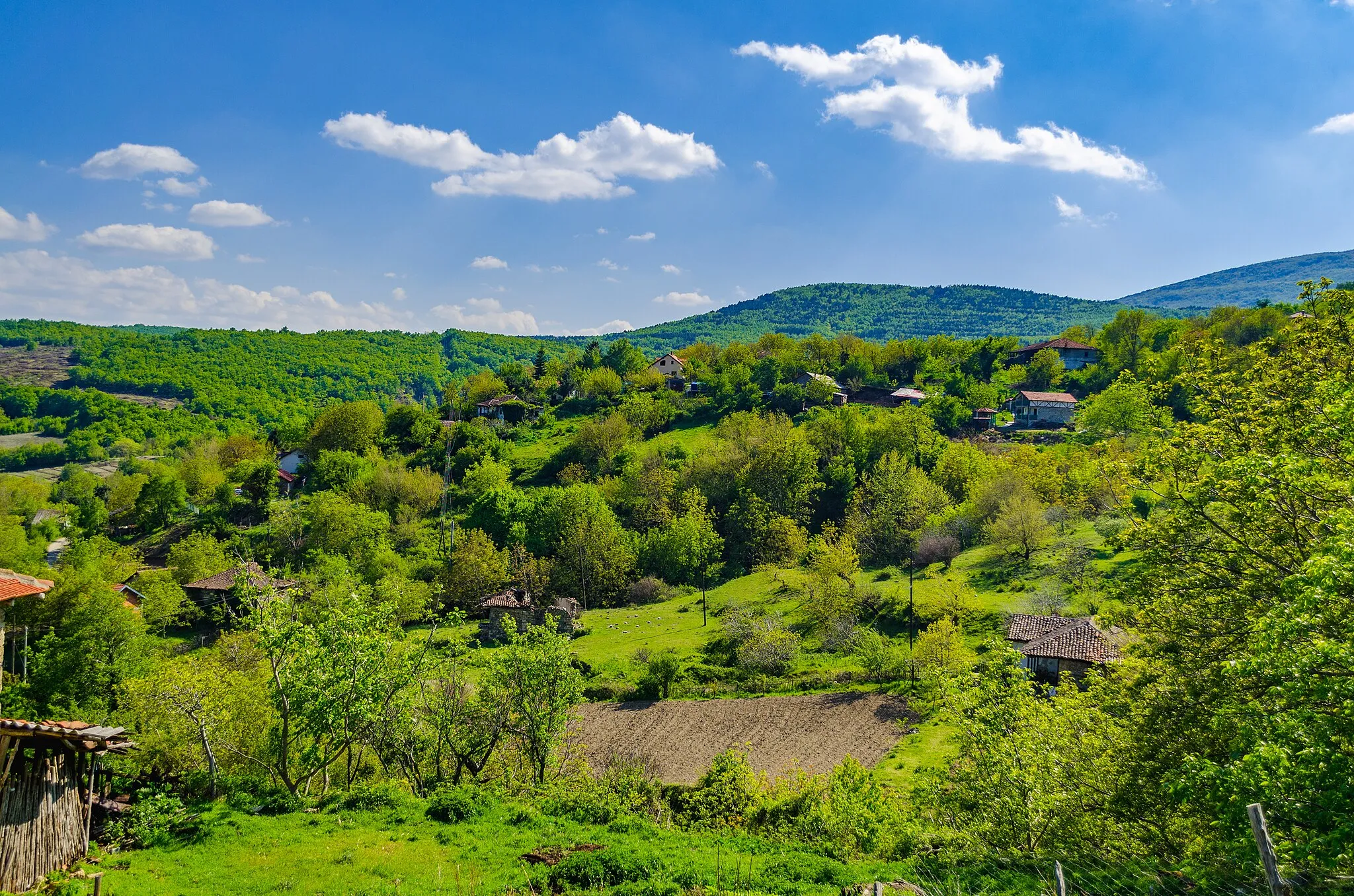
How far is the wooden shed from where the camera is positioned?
38.4ft

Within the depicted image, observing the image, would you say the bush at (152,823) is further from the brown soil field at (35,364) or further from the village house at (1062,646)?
the brown soil field at (35,364)

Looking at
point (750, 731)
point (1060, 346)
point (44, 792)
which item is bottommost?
point (750, 731)

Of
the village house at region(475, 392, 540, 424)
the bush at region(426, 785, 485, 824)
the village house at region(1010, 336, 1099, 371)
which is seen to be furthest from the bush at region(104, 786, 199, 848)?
the village house at region(1010, 336, 1099, 371)

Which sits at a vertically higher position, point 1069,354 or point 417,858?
point 1069,354

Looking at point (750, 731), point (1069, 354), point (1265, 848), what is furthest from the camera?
point (1069, 354)

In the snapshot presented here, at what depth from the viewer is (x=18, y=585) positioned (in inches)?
528

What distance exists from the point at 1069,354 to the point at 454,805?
11002 cm

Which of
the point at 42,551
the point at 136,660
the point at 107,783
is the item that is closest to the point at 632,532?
the point at 136,660

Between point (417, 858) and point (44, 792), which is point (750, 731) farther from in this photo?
point (44, 792)

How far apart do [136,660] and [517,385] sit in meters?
73.4

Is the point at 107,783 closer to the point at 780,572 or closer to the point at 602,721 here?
the point at 602,721

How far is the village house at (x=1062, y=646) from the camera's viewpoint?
Result: 3112cm

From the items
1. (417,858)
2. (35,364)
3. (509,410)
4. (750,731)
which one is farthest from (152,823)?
(35,364)

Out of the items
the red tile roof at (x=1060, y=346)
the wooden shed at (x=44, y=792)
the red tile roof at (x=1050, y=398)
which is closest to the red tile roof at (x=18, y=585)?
the wooden shed at (x=44, y=792)
